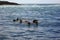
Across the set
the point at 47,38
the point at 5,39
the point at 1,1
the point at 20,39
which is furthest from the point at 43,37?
the point at 1,1

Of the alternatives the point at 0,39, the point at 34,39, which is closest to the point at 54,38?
the point at 34,39

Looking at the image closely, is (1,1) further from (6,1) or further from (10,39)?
(10,39)

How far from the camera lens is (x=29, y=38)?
65.1 feet

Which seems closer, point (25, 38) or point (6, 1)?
point (25, 38)

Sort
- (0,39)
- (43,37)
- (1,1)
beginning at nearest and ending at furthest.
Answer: (0,39), (43,37), (1,1)

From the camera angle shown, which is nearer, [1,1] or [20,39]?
[20,39]

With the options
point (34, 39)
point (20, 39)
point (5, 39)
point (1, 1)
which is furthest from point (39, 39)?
point (1, 1)

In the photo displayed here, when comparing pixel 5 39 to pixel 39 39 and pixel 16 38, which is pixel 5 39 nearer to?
pixel 16 38

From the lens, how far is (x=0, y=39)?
18.8 meters

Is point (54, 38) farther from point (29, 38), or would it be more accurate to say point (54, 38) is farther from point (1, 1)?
point (1, 1)

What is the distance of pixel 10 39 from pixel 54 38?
381 centimetres

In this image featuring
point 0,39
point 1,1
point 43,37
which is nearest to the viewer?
point 0,39

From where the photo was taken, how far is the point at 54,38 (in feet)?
65.2

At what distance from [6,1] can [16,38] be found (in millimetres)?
109791
